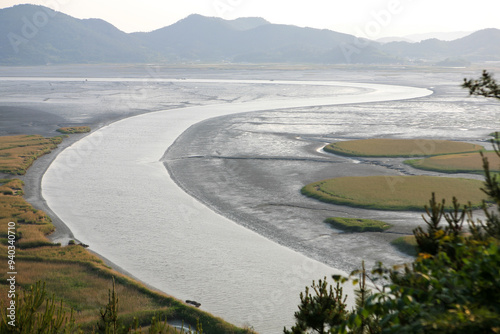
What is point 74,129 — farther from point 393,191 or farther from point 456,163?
point 456,163

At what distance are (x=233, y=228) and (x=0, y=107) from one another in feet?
261

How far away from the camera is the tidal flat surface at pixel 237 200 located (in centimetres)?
2544

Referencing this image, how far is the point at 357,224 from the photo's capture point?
32.4 metres

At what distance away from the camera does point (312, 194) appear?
130 ft

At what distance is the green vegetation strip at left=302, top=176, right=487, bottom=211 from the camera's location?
36.7m

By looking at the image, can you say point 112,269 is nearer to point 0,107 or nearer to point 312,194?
point 312,194

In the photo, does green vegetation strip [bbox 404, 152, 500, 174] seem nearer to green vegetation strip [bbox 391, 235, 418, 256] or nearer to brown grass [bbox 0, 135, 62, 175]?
green vegetation strip [bbox 391, 235, 418, 256]

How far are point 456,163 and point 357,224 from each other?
20.8m

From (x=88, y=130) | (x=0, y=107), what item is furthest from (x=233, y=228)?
(x=0, y=107)

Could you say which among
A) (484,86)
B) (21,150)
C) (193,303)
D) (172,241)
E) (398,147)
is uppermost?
(484,86)

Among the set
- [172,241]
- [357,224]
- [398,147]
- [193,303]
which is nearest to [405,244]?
[357,224]

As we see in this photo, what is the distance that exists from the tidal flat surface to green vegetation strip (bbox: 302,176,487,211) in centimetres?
155

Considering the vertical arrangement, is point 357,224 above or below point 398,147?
above

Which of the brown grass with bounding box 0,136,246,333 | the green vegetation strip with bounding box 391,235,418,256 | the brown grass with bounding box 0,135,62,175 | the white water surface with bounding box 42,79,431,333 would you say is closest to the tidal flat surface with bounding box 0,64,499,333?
the white water surface with bounding box 42,79,431,333
